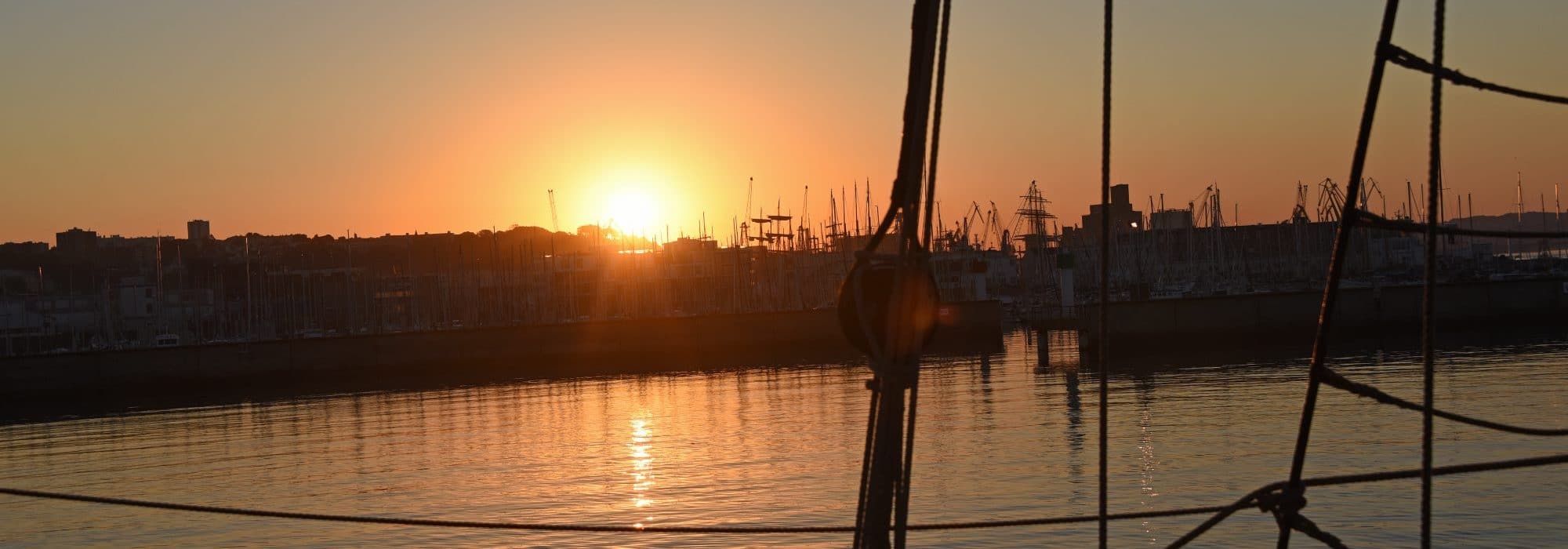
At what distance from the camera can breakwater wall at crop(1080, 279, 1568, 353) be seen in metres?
63.2

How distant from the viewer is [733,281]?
351 ft

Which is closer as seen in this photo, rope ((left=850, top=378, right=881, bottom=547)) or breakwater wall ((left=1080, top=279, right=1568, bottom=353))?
rope ((left=850, top=378, right=881, bottom=547))

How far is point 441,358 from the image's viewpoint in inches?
2734

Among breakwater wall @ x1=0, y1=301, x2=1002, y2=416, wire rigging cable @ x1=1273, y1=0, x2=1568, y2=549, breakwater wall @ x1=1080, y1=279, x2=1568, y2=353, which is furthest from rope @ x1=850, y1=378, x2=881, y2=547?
breakwater wall @ x1=1080, y1=279, x2=1568, y2=353

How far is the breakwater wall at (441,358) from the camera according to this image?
61031 millimetres

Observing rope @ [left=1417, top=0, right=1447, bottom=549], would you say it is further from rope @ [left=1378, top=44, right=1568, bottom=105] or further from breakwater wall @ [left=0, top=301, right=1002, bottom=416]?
breakwater wall @ [left=0, top=301, right=1002, bottom=416]

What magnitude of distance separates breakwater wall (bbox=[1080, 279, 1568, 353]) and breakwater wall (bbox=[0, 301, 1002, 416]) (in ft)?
33.9

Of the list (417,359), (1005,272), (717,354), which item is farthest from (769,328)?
(1005,272)

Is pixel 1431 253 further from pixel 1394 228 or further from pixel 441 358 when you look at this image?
pixel 441 358

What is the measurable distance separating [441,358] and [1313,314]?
136ft

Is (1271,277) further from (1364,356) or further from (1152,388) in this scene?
(1152,388)

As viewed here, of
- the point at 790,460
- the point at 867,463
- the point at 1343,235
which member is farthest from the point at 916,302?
the point at 790,460

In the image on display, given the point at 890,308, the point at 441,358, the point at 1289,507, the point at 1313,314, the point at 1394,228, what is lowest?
the point at 441,358

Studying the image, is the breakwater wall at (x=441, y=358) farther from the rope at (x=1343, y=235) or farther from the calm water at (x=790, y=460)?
the rope at (x=1343, y=235)
